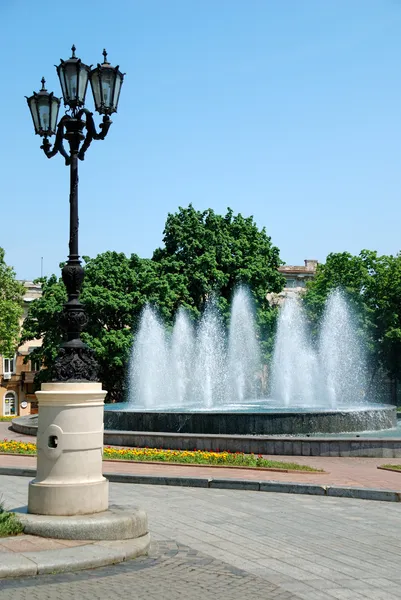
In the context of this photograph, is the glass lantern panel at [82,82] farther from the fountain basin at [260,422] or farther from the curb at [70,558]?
the fountain basin at [260,422]

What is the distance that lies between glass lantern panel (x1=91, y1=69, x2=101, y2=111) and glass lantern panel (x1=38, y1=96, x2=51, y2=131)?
74 cm

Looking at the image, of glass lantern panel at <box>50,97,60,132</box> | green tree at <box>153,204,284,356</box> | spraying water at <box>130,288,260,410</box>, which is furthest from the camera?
green tree at <box>153,204,284,356</box>

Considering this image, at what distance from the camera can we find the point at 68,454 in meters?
9.31

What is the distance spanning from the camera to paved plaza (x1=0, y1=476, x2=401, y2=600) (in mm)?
7016

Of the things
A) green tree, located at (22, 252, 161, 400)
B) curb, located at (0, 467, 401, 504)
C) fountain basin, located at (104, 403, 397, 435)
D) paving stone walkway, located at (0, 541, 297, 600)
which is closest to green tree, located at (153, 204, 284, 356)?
green tree, located at (22, 252, 161, 400)

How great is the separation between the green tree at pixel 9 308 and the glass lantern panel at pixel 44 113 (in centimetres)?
3834

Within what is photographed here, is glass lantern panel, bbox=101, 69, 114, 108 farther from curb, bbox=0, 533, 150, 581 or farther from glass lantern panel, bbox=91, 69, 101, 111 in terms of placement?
curb, bbox=0, 533, 150, 581

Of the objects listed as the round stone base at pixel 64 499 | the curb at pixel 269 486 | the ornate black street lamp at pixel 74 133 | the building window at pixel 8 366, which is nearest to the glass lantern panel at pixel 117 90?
the ornate black street lamp at pixel 74 133

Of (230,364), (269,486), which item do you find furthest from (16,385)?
(269,486)

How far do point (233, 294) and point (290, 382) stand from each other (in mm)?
12113

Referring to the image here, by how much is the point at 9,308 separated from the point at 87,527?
1640 inches

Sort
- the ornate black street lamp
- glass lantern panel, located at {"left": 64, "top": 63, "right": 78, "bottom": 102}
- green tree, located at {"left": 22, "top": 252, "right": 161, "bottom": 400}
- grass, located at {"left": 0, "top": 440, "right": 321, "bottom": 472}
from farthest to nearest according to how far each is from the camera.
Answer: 1. green tree, located at {"left": 22, "top": 252, "right": 161, "bottom": 400}
2. grass, located at {"left": 0, "top": 440, "right": 321, "bottom": 472}
3. glass lantern panel, located at {"left": 64, "top": 63, "right": 78, "bottom": 102}
4. the ornate black street lamp

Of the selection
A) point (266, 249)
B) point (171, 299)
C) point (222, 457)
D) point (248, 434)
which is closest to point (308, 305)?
point (266, 249)

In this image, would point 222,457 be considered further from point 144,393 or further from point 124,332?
point 124,332
